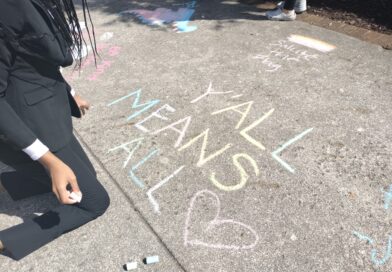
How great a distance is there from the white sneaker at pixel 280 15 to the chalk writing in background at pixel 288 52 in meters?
0.47

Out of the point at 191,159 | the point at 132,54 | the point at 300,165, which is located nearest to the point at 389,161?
the point at 300,165

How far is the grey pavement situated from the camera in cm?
212

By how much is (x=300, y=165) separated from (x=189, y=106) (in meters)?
1.16

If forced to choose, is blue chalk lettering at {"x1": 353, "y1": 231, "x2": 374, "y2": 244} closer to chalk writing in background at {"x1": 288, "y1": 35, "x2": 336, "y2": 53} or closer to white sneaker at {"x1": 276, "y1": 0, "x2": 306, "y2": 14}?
chalk writing in background at {"x1": 288, "y1": 35, "x2": 336, "y2": 53}

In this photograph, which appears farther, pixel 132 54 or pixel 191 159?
pixel 132 54

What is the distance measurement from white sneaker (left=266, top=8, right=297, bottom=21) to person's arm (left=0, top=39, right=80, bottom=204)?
143 inches

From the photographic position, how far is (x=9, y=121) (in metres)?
1.77

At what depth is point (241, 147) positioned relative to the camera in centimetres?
279

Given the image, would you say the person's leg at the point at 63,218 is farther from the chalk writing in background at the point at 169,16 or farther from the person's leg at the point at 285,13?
the person's leg at the point at 285,13

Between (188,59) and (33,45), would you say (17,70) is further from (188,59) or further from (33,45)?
(188,59)

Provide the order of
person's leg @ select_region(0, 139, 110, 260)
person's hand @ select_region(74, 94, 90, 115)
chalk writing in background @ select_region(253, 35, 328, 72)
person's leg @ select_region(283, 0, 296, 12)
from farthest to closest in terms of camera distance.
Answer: person's leg @ select_region(283, 0, 296, 12) → chalk writing in background @ select_region(253, 35, 328, 72) → person's hand @ select_region(74, 94, 90, 115) → person's leg @ select_region(0, 139, 110, 260)

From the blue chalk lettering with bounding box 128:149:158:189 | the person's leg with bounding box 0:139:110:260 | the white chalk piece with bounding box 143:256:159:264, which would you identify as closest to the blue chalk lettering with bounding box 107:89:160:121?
the blue chalk lettering with bounding box 128:149:158:189

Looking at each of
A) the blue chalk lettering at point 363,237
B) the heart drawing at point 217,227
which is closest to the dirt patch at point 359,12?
the blue chalk lettering at point 363,237

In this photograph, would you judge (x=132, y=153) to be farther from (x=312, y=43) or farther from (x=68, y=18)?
(x=312, y=43)
